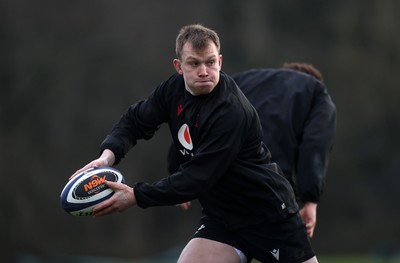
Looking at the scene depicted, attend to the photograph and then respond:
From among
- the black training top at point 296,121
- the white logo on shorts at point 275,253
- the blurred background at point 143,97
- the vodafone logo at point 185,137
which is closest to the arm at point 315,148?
the black training top at point 296,121

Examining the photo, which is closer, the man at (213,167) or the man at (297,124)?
the man at (213,167)

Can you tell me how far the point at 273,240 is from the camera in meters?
4.89

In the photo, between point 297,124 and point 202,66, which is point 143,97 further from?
point 202,66

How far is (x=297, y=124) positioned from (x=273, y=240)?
4.56 feet

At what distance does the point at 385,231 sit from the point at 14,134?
375 inches

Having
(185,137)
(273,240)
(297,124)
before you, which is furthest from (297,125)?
(185,137)

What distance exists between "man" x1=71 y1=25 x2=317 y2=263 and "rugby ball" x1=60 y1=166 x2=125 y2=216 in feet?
0.20

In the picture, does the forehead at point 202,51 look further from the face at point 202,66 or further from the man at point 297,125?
the man at point 297,125

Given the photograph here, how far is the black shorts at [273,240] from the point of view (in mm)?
4898

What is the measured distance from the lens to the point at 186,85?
15.5 feet

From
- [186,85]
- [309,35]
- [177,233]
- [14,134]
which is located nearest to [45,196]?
[14,134]

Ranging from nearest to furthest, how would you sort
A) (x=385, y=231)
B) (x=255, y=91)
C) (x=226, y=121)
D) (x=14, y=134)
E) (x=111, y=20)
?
(x=226, y=121)
(x=255, y=91)
(x=14, y=134)
(x=111, y=20)
(x=385, y=231)

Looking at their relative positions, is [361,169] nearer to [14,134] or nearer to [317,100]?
[14,134]

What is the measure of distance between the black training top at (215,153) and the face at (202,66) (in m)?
0.09
